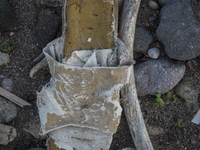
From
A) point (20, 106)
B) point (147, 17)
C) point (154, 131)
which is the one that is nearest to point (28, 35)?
point (20, 106)

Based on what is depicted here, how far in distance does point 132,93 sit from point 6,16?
7.15 feet

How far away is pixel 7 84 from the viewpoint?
2.70 metres

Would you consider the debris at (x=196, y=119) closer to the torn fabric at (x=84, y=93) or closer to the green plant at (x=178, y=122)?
the green plant at (x=178, y=122)

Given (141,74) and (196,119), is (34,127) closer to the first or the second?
(141,74)

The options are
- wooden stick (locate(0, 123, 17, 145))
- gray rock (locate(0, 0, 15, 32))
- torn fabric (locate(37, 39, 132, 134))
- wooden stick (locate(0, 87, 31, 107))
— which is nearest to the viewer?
torn fabric (locate(37, 39, 132, 134))

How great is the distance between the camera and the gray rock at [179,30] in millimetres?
2402

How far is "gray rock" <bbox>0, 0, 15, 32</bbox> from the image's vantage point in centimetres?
252

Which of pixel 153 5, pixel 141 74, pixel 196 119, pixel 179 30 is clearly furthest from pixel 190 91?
pixel 153 5

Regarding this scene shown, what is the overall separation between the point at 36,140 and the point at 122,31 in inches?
84.7

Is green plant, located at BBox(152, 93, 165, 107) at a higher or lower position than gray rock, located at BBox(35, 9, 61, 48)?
lower

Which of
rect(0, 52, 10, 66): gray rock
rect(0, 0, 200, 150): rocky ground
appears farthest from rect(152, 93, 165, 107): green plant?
rect(0, 52, 10, 66): gray rock

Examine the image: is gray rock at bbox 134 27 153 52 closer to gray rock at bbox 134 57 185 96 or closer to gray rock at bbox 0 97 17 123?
gray rock at bbox 134 57 185 96

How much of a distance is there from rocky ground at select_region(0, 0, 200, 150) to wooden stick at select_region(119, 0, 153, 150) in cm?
24

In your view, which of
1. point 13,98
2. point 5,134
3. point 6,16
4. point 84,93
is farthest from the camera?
point 13,98
